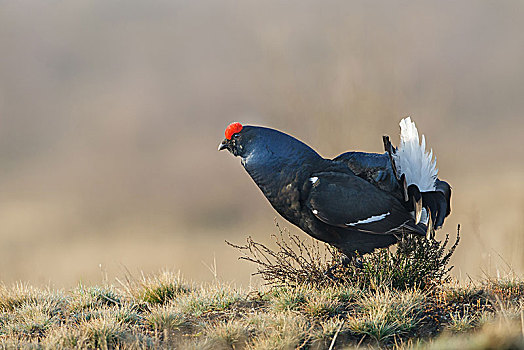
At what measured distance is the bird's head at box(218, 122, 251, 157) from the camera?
5.28 meters

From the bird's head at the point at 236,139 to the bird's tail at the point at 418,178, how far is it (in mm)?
1417

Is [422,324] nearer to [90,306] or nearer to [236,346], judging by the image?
[236,346]

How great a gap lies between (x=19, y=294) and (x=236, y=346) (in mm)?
2791

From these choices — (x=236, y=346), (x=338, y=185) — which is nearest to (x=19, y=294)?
(x=236, y=346)

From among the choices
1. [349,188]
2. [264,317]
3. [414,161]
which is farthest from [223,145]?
[414,161]

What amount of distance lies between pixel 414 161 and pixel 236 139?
184 centimetres

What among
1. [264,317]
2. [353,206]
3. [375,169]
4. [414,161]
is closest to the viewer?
[264,317]

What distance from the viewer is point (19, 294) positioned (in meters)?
5.47

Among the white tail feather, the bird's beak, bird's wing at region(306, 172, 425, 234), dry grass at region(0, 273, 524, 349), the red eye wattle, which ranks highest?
the red eye wattle

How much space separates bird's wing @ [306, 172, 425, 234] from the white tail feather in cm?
33

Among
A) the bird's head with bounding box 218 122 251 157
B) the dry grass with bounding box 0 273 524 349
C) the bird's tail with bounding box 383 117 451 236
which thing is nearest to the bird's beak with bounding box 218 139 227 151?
the bird's head with bounding box 218 122 251 157

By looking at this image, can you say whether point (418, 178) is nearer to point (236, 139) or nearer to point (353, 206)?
point (353, 206)

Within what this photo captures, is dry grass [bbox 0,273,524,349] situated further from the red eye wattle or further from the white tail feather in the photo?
the red eye wattle

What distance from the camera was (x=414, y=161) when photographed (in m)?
5.14
